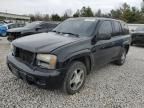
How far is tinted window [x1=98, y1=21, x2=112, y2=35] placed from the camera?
14.2ft

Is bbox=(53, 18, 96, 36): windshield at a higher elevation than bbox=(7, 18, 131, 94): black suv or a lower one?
higher

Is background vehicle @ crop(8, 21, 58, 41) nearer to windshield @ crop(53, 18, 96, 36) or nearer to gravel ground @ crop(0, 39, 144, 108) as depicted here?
gravel ground @ crop(0, 39, 144, 108)

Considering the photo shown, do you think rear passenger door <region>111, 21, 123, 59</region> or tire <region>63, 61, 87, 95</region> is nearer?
tire <region>63, 61, 87, 95</region>

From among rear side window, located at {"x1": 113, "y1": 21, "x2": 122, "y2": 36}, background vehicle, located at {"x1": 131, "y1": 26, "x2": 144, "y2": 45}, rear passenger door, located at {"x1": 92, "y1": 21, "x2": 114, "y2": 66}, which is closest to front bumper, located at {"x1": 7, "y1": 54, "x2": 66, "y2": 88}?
rear passenger door, located at {"x1": 92, "y1": 21, "x2": 114, "y2": 66}

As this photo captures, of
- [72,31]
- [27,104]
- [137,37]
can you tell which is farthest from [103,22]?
[137,37]

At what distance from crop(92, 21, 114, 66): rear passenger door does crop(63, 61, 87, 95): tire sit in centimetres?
59

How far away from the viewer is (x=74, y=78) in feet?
11.8

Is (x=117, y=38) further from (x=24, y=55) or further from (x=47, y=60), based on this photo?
(x=24, y=55)

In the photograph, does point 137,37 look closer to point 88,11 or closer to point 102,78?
point 102,78

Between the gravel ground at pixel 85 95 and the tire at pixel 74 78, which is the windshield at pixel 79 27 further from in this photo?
the gravel ground at pixel 85 95

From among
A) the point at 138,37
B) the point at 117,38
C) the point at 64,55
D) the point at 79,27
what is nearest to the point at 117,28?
the point at 117,38

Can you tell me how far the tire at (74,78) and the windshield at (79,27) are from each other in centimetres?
92

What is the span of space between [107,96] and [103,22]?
204cm

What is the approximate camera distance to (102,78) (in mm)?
4742
